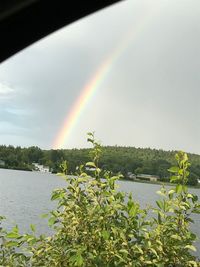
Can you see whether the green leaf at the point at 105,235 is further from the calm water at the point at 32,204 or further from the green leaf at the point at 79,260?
the calm water at the point at 32,204

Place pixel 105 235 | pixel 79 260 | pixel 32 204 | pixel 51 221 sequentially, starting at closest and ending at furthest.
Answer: pixel 79 260, pixel 105 235, pixel 51 221, pixel 32 204

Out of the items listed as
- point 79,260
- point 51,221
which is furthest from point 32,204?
point 79,260

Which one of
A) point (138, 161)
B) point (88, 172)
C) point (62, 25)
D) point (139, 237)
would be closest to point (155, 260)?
point (139, 237)

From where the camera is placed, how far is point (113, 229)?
3.51m

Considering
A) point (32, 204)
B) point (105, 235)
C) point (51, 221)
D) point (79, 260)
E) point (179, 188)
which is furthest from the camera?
point (32, 204)

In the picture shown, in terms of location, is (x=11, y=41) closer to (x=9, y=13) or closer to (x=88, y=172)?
(x=9, y=13)

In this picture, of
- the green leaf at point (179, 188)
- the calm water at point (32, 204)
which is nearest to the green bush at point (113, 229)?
the green leaf at point (179, 188)

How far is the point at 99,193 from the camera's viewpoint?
3918mm

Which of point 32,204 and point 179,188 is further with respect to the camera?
point 32,204

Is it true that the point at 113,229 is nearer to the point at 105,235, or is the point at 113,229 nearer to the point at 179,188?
the point at 105,235

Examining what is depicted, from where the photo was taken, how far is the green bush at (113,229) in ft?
11.4

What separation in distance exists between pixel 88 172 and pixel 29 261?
1061mm

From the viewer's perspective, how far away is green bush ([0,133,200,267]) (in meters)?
3.48

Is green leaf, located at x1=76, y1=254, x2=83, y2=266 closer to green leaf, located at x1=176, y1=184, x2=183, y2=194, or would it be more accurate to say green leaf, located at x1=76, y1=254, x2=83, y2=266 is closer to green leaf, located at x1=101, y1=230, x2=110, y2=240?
green leaf, located at x1=101, y1=230, x2=110, y2=240
